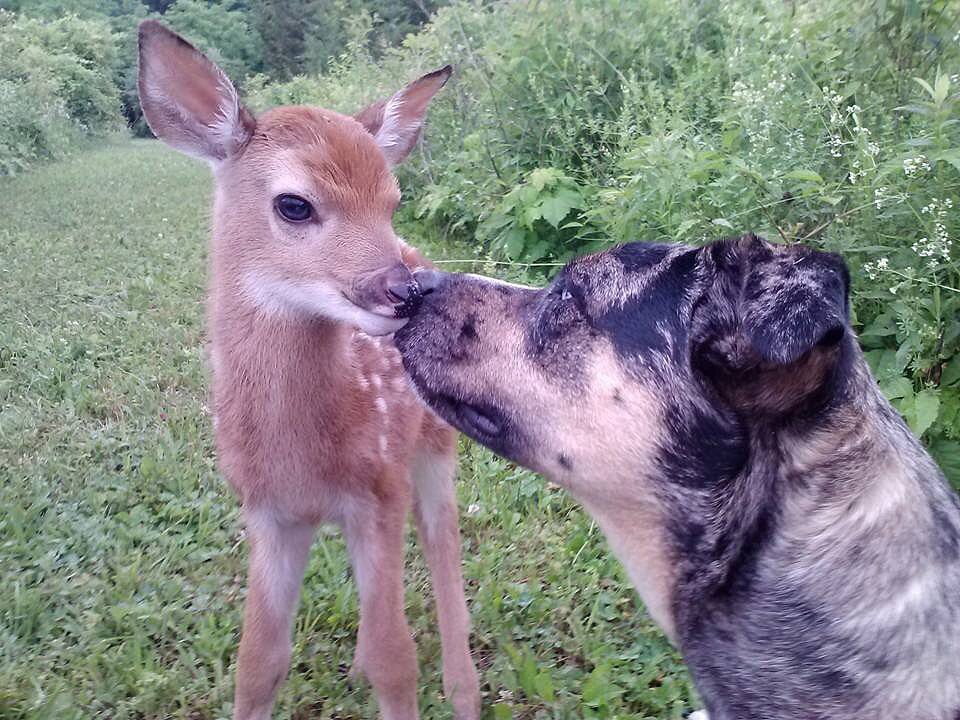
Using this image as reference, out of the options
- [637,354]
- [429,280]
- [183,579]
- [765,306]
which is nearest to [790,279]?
[765,306]

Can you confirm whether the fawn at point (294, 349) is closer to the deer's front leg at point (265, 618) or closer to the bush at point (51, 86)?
the deer's front leg at point (265, 618)

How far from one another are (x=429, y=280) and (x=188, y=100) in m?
1.33

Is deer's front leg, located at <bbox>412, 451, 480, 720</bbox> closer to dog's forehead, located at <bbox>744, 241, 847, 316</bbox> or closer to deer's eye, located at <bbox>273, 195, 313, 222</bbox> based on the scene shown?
deer's eye, located at <bbox>273, 195, 313, 222</bbox>

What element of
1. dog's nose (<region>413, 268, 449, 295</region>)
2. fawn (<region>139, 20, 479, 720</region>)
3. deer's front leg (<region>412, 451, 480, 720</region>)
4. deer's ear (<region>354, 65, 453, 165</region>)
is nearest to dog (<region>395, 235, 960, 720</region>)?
dog's nose (<region>413, 268, 449, 295</region>)

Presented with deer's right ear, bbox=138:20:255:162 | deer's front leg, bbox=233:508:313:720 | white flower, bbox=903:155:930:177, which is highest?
white flower, bbox=903:155:930:177

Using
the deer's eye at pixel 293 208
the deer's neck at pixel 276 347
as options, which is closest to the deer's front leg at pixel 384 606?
Answer: the deer's neck at pixel 276 347

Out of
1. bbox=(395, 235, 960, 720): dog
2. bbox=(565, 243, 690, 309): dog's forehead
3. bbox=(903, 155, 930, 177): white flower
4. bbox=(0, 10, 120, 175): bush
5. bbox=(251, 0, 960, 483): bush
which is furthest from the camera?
bbox=(0, 10, 120, 175): bush

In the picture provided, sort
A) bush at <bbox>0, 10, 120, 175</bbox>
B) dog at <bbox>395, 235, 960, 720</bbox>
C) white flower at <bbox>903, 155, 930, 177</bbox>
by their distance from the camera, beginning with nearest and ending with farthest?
dog at <bbox>395, 235, 960, 720</bbox> < white flower at <bbox>903, 155, 930, 177</bbox> < bush at <bbox>0, 10, 120, 175</bbox>

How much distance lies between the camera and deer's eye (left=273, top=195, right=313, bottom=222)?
315cm

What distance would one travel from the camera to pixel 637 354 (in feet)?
8.17

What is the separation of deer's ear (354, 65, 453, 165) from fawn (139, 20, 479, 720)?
37cm

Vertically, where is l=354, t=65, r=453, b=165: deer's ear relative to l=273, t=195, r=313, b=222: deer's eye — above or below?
above

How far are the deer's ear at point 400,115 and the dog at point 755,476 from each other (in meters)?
1.62

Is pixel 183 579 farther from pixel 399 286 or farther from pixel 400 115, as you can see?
pixel 400 115
